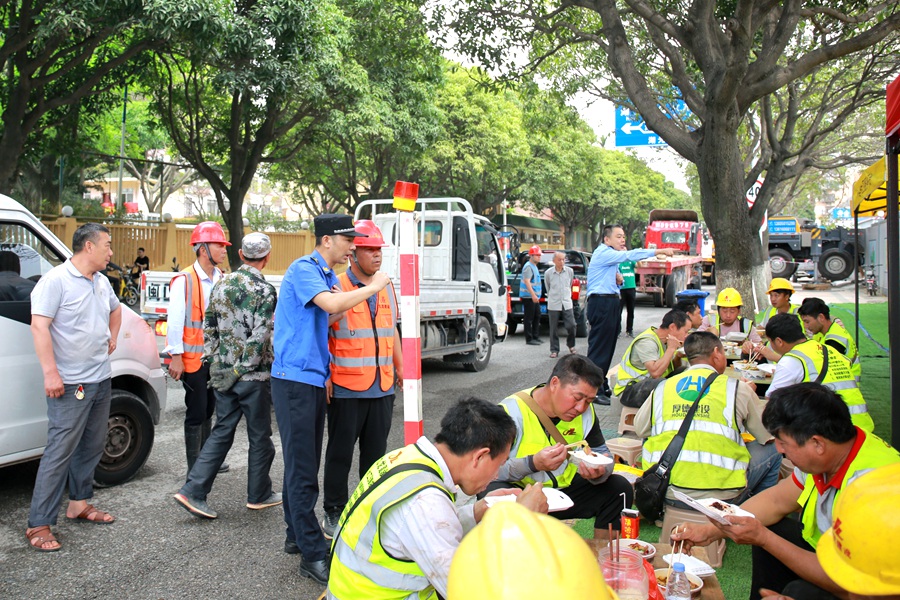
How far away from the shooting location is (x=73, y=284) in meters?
4.50

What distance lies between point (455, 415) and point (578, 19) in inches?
488

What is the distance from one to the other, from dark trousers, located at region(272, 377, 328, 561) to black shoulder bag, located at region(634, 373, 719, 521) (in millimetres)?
1777

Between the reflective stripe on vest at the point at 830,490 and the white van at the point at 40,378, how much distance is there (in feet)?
14.8

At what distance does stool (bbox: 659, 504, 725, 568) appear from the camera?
12.5 feet

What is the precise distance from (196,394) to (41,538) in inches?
55.5

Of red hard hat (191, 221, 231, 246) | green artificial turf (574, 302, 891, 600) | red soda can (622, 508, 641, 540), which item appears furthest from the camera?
red hard hat (191, 221, 231, 246)

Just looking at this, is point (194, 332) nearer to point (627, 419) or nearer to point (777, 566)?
point (627, 419)

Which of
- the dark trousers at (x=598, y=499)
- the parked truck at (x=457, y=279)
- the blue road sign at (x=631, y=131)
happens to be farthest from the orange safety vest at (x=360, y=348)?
the blue road sign at (x=631, y=131)

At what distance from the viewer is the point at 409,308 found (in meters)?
4.46

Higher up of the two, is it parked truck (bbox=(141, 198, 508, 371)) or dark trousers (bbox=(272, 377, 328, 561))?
parked truck (bbox=(141, 198, 508, 371))

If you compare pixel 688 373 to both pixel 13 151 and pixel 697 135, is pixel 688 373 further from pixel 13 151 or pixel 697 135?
pixel 13 151

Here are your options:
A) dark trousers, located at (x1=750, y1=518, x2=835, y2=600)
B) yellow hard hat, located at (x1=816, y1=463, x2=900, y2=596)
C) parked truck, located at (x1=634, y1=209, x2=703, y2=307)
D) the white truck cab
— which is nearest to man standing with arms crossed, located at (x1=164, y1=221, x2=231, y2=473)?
dark trousers, located at (x1=750, y1=518, x2=835, y2=600)

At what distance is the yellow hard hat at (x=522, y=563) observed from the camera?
117cm

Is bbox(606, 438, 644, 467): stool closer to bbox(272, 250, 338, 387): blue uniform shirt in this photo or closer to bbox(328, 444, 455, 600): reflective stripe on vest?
bbox(272, 250, 338, 387): blue uniform shirt
